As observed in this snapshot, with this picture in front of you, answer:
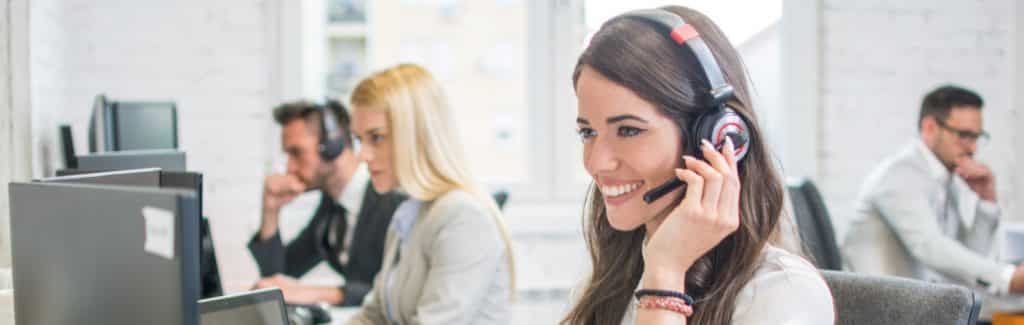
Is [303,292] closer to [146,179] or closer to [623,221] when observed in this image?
[623,221]

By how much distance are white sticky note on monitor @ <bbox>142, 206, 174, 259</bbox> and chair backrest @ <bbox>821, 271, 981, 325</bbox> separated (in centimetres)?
86

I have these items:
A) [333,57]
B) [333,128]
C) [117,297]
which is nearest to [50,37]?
[333,128]

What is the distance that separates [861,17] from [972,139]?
2.73ft

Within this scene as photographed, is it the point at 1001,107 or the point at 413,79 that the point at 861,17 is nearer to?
the point at 1001,107

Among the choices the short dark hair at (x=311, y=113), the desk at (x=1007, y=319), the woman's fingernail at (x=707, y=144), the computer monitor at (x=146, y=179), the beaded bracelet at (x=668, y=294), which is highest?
the short dark hair at (x=311, y=113)

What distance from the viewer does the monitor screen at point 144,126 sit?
6.41ft

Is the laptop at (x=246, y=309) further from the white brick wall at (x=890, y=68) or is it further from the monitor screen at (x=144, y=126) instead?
the white brick wall at (x=890, y=68)

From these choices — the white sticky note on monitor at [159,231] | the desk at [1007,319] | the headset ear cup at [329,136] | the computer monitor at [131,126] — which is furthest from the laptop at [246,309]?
the desk at [1007,319]

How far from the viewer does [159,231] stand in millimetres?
584

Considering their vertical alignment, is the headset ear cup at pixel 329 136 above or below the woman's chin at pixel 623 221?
above

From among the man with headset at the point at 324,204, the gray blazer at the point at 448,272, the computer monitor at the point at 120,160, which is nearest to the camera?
the computer monitor at the point at 120,160

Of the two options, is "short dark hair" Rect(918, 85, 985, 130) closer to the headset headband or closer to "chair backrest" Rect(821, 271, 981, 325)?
"chair backrest" Rect(821, 271, 981, 325)

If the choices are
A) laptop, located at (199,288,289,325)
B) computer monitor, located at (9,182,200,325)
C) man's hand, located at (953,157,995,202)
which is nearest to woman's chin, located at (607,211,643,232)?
laptop, located at (199,288,289,325)

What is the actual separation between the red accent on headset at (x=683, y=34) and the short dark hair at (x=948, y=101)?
2154 millimetres
